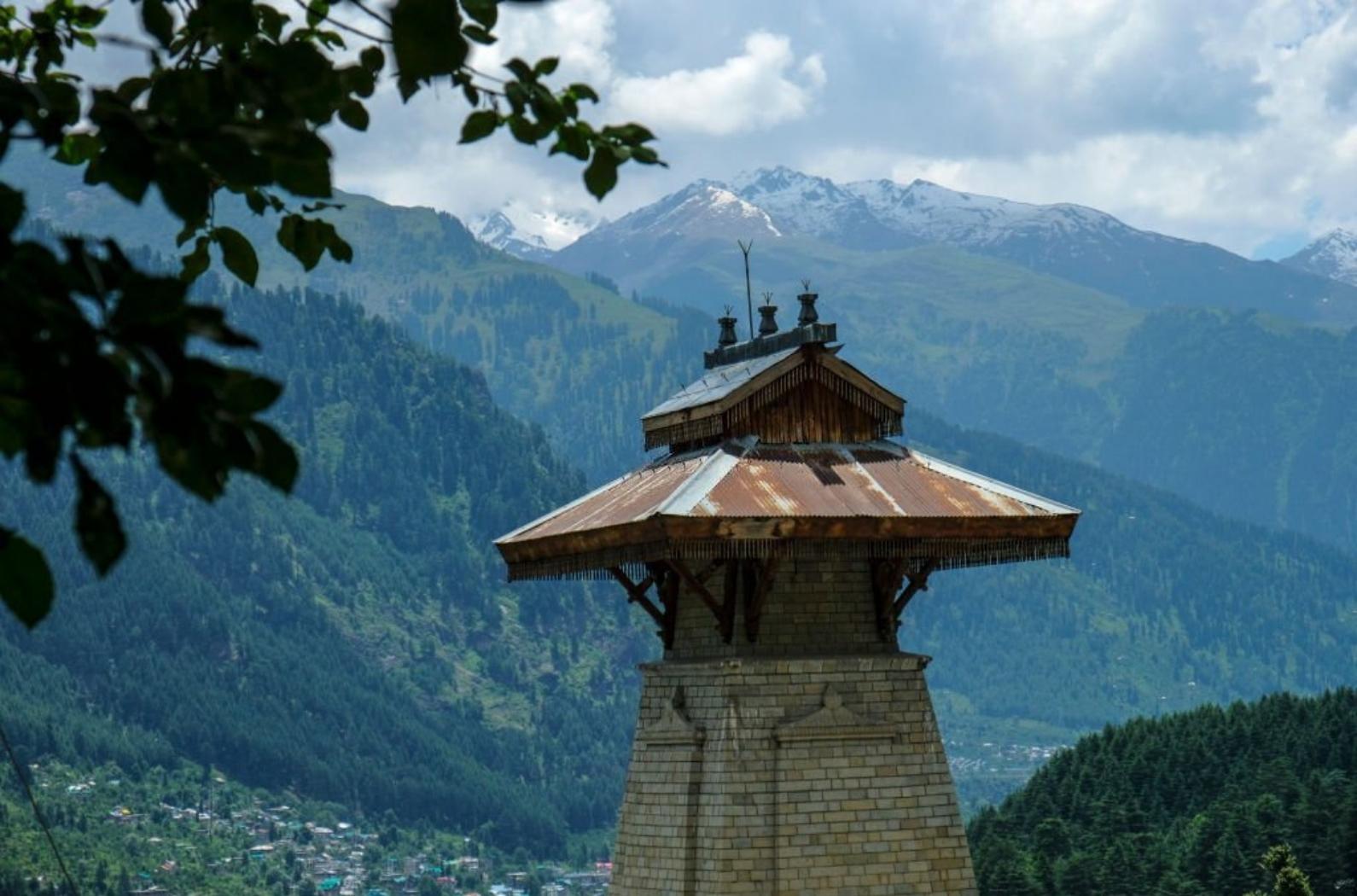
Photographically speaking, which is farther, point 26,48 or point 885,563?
point 885,563

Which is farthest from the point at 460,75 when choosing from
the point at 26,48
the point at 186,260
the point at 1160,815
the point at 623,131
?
the point at 1160,815

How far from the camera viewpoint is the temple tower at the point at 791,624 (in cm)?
2242

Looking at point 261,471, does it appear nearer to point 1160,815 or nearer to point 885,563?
point 885,563

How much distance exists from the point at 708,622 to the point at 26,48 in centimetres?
1333

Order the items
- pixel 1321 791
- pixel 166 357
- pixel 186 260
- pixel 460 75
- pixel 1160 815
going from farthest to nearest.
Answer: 1. pixel 1160 815
2. pixel 1321 791
3. pixel 186 260
4. pixel 460 75
5. pixel 166 357

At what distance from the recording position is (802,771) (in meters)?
22.6

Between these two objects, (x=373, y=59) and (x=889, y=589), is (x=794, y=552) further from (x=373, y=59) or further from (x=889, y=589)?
(x=373, y=59)

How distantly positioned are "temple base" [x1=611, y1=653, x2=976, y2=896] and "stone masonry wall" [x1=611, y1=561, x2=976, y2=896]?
0.04ft

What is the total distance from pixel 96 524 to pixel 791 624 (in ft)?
59.1

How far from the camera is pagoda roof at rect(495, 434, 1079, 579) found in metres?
22.0

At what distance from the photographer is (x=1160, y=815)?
357ft

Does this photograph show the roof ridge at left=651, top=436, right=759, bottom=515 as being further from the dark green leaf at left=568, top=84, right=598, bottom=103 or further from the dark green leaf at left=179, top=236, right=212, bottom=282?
the dark green leaf at left=568, top=84, right=598, bottom=103

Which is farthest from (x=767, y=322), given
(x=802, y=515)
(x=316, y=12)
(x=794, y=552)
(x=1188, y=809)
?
(x=1188, y=809)

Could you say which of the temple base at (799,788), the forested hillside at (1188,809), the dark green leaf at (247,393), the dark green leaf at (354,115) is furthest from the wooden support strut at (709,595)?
the forested hillside at (1188,809)
